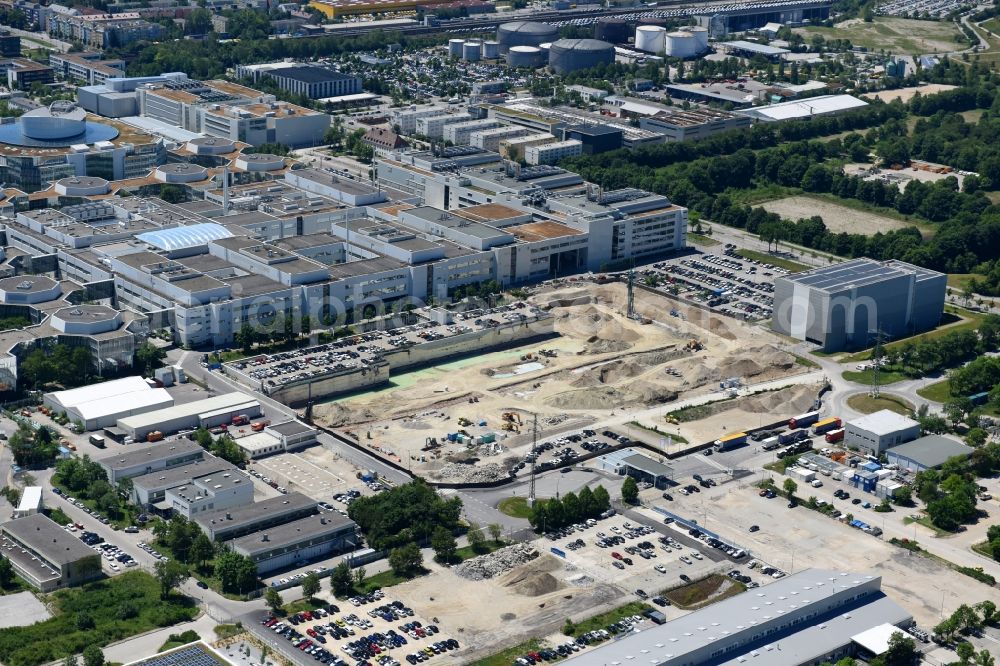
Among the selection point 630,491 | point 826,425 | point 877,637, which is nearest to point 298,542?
point 630,491

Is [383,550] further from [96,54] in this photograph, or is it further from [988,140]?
[96,54]

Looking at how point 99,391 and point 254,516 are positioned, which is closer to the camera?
point 254,516

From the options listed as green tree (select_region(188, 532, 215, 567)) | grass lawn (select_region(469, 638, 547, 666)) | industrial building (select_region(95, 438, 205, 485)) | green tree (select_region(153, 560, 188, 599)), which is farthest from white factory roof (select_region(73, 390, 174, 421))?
grass lawn (select_region(469, 638, 547, 666))

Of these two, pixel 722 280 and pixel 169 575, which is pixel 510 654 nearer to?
pixel 169 575

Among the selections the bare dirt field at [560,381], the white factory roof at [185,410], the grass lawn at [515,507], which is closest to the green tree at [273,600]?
the grass lawn at [515,507]

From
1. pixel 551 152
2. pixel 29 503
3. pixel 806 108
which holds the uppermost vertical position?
pixel 806 108

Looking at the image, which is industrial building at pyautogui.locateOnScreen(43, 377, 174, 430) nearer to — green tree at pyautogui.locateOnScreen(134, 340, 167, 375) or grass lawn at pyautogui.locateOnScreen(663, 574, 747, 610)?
green tree at pyautogui.locateOnScreen(134, 340, 167, 375)

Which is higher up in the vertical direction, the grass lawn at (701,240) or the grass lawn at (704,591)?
the grass lawn at (701,240)

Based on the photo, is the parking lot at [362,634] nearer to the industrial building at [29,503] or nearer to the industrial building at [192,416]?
the industrial building at [29,503]
